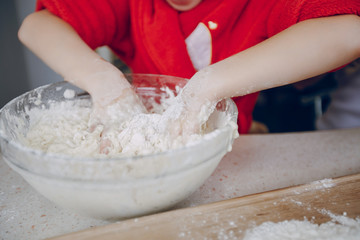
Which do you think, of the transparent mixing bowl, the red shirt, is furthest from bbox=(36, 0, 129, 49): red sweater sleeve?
the transparent mixing bowl

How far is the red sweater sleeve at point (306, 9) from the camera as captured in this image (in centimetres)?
55

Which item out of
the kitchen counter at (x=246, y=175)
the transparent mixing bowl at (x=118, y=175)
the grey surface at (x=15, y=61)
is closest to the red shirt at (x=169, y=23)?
the kitchen counter at (x=246, y=175)

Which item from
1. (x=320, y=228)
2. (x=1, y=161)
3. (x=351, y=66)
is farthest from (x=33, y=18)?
(x=351, y=66)

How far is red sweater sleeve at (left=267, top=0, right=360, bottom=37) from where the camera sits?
546 mm

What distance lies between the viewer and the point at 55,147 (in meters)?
0.51

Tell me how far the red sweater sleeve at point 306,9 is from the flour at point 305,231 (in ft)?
1.19

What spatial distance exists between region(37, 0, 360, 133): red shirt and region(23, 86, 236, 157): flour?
0.21 metres

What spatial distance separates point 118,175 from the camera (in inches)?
14.8

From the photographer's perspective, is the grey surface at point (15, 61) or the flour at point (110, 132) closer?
the flour at point (110, 132)

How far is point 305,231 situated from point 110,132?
0.35 meters

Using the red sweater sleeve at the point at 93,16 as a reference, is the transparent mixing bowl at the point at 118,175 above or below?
below

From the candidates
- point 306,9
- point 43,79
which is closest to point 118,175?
point 306,9

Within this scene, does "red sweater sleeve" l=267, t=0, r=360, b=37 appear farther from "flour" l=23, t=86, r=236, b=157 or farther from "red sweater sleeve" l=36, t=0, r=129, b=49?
"red sweater sleeve" l=36, t=0, r=129, b=49

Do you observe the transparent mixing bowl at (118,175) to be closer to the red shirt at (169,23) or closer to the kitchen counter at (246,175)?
the kitchen counter at (246,175)
